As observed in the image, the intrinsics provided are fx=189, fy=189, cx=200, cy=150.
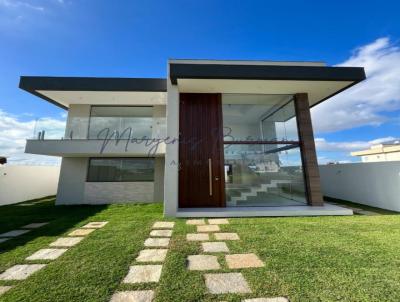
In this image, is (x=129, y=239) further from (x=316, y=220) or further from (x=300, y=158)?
(x=300, y=158)

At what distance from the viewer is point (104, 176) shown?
27.8ft

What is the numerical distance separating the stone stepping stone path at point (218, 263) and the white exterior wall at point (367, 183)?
5.93m

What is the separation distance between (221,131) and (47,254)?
5423 mm

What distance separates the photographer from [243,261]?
276 cm

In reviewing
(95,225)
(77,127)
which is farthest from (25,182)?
(95,225)

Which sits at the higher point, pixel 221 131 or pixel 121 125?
pixel 121 125

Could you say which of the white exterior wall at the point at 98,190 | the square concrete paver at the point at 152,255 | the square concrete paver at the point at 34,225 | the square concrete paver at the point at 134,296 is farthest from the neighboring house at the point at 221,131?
the square concrete paver at the point at 134,296

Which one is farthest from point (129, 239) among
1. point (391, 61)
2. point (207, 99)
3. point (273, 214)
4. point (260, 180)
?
point (391, 61)

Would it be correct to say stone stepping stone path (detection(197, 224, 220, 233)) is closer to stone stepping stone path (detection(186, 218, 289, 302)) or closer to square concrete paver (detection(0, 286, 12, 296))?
stone stepping stone path (detection(186, 218, 289, 302))

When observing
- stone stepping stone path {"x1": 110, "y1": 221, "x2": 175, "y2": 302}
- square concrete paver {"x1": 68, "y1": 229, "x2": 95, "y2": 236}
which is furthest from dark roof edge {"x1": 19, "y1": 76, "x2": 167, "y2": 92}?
stone stepping stone path {"x1": 110, "y1": 221, "x2": 175, "y2": 302}

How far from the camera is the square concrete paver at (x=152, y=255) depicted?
9.37 ft

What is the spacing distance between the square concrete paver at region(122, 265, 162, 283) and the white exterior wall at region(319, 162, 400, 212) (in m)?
7.65

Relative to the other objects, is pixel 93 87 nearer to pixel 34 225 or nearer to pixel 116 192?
pixel 116 192

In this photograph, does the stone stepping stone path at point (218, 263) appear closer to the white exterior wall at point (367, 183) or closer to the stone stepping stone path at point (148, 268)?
the stone stepping stone path at point (148, 268)
